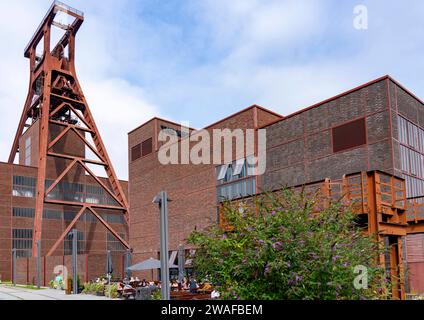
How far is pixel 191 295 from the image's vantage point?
21.8 m

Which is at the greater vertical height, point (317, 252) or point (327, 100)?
point (327, 100)

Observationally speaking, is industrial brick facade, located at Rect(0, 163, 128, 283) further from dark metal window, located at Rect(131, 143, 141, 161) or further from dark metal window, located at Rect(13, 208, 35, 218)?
dark metal window, located at Rect(131, 143, 141, 161)

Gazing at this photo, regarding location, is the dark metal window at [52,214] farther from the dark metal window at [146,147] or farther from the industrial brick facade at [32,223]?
the dark metal window at [146,147]

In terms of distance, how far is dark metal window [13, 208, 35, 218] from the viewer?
59688 mm

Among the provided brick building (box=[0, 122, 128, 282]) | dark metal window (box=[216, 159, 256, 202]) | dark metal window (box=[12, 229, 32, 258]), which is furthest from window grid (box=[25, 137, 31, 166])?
dark metal window (box=[216, 159, 256, 202])

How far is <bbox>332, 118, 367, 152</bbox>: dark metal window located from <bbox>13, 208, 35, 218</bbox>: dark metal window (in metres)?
43.9

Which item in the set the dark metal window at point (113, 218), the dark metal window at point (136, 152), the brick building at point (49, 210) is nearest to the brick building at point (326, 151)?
the dark metal window at point (136, 152)

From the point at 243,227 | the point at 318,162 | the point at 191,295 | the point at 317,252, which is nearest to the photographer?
the point at 317,252

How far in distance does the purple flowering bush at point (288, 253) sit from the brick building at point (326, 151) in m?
7.41

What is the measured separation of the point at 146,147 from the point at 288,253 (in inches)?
1484

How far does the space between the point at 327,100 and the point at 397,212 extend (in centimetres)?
1322

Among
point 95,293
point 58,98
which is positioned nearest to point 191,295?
point 95,293

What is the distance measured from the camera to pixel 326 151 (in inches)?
1162
